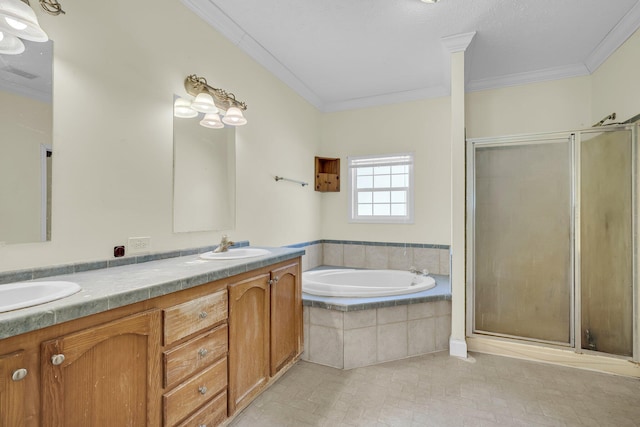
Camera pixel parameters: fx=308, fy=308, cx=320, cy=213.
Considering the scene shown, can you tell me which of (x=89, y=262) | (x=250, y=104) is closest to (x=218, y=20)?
(x=250, y=104)

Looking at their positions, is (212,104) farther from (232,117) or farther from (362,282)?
(362,282)

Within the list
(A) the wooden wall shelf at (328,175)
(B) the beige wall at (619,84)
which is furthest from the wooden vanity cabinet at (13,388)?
(B) the beige wall at (619,84)

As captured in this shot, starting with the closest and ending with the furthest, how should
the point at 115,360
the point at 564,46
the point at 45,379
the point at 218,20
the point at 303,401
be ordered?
the point at 45,379
the point at 115,360
the point at 303,401
the point at 218,20
the point at 564,46

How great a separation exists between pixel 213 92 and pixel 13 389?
200 cm

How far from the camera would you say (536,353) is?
2.53 meters

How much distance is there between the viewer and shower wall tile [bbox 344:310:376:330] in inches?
94.2

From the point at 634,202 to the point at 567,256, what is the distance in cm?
60

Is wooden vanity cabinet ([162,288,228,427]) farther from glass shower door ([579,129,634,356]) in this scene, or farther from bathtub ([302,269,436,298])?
glass shower door ([579,129,634,356])

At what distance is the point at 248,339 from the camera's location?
1804mm

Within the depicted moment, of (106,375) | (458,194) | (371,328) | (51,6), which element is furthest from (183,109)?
(458,194)

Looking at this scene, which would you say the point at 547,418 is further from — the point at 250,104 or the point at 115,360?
the point at 250,104

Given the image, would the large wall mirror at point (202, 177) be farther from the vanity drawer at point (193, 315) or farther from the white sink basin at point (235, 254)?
the vanity drawer at point (193, 315)

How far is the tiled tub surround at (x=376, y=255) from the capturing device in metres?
3.57

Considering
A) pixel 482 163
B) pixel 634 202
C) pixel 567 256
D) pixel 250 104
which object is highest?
pixel 250 104
